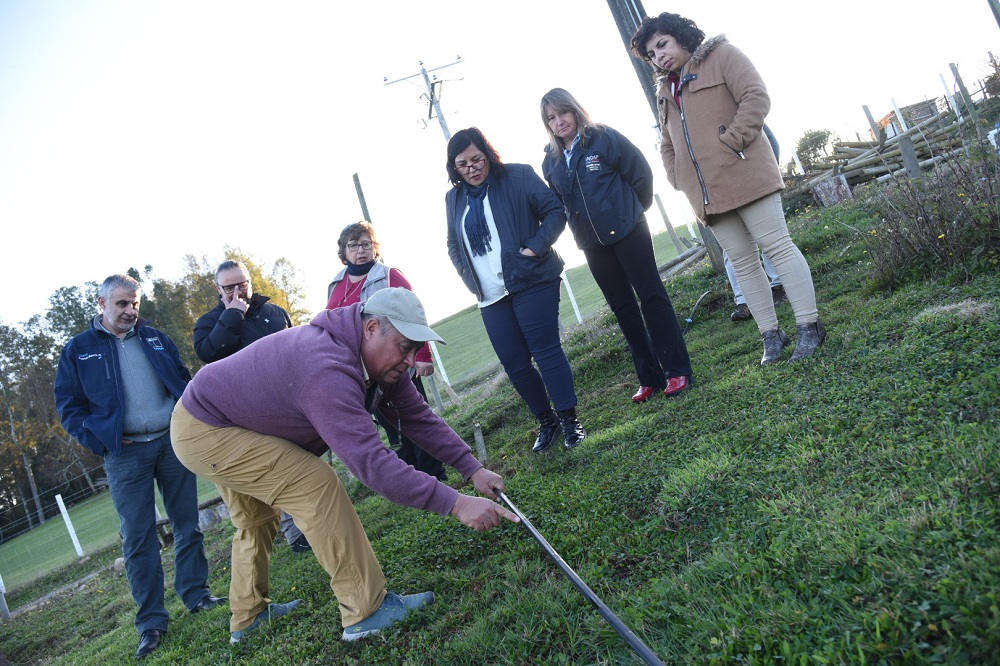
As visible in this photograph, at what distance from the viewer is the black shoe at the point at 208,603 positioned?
436 centimetres

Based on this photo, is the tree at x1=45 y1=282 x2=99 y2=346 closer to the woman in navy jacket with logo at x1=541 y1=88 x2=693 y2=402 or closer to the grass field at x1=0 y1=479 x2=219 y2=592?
the grass field at x1=0 y1=479 x2=219 y2=592

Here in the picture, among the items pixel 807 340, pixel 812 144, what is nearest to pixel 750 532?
pixel 807 340

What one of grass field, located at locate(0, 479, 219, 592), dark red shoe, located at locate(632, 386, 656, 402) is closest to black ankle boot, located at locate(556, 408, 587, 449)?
dark red shoe, located at locate(632, 386, 656, 402)

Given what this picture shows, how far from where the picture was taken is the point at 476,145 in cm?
442

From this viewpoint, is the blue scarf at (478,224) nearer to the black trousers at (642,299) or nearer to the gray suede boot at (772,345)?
the black trousers at (642,299)

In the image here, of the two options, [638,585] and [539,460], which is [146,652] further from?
[638,585]

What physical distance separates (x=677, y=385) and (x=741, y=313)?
5.74 feet

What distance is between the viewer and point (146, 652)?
3891 millimetres

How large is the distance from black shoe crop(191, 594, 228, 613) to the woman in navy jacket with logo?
3.20 metres

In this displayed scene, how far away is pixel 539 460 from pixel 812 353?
1731 mm

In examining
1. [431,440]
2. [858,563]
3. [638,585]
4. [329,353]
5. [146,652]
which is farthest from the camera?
[146,652]

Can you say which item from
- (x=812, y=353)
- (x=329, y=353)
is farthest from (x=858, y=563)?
(x=812, y=353)

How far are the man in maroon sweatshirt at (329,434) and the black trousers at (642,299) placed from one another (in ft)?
6.26

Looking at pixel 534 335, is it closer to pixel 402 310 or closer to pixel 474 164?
pixel 474 164
